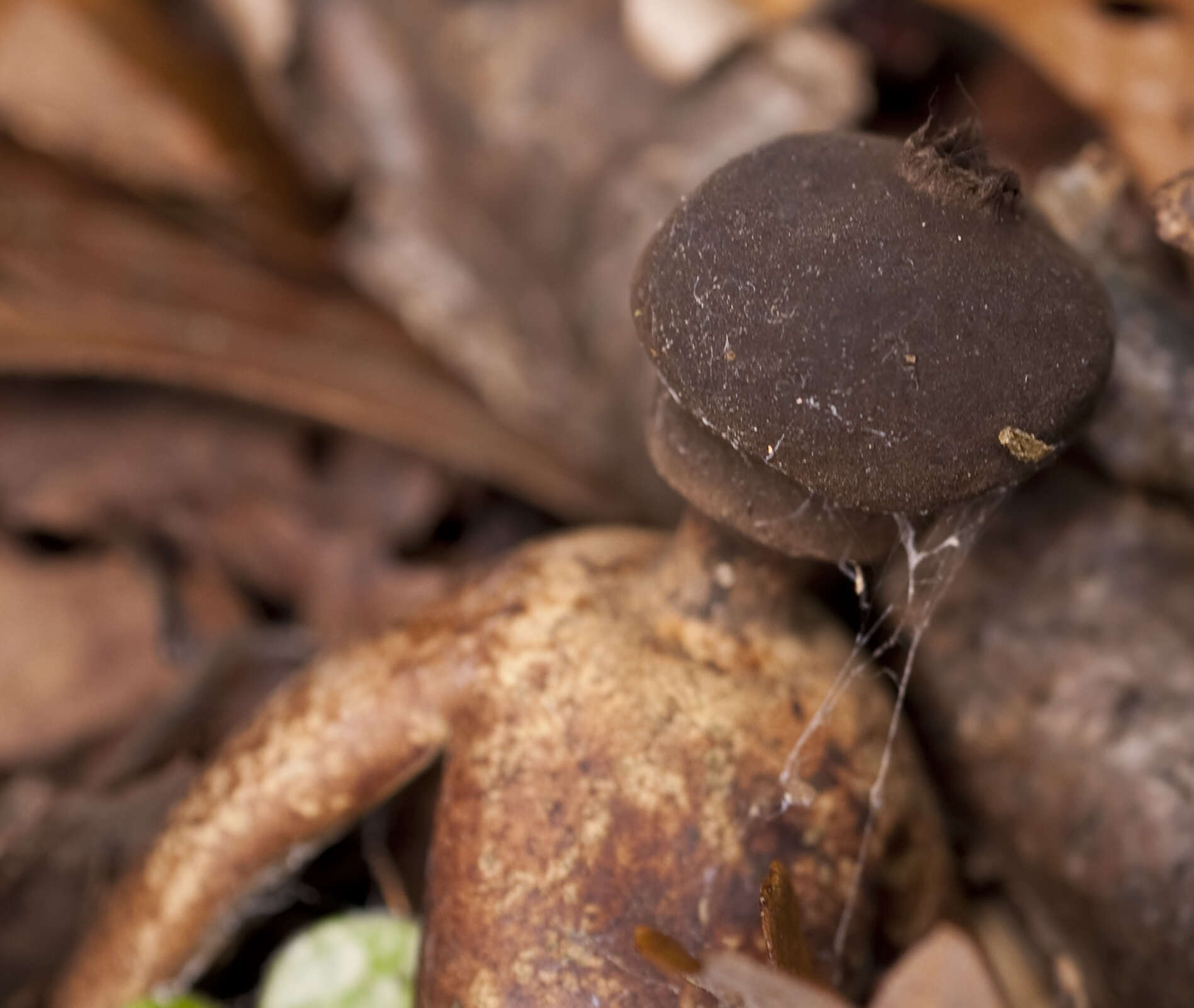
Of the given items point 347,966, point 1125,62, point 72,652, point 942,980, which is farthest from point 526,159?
point 942,980

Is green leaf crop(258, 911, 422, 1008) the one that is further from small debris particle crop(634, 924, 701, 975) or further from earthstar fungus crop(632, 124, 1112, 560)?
earthstar fungus crop(632, 124, 1112, 560)

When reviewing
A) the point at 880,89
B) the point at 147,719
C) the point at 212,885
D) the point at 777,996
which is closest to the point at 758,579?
the point at 777,996

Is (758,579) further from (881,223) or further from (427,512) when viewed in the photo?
(427,512)

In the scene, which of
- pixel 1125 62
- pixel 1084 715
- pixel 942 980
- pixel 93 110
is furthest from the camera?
pixel 93 110

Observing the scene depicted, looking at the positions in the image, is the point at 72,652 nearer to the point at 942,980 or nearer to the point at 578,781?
the point at 578,781

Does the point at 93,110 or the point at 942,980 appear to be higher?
the point at 93,110

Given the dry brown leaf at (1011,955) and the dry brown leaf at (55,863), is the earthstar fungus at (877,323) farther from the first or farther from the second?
the dry brown leaf at (55,863)

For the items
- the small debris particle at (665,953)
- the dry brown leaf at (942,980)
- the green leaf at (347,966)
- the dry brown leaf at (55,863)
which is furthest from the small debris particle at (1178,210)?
the dry brown leaf at (55,863)

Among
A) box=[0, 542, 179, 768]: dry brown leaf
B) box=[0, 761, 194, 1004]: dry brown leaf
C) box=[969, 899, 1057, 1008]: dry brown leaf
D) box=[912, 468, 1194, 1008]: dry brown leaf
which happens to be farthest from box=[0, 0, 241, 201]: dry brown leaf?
box=[969, 899, 1057, 1008]: dry brown leaf
